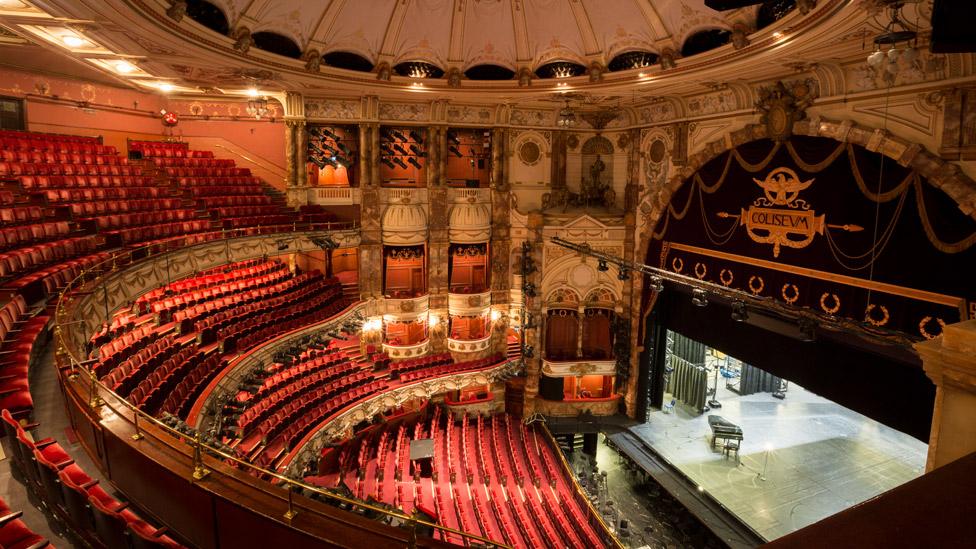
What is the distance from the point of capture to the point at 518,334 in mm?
18328

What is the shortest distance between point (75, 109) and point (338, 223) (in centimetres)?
827

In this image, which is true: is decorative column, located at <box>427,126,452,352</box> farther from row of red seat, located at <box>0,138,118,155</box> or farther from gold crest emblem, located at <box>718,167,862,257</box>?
gold crest emblem, located at <box>718,167,862,257</box>

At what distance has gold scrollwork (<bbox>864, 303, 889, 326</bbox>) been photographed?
28.9ft

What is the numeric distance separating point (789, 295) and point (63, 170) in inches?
631

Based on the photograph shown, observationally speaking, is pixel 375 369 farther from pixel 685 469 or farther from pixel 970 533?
pixel 970 533

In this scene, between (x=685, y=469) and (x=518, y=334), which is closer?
(x=685, y=469)

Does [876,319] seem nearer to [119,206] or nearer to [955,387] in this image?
[955,387]

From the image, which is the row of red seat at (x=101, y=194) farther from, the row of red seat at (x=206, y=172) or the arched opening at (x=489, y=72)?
the arched opening at (x=489, y=72)

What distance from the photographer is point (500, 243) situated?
55.8 ft

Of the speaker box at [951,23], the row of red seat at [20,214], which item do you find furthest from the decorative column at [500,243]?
the speaker box at [951,23]

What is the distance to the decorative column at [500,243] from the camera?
16.6 metres

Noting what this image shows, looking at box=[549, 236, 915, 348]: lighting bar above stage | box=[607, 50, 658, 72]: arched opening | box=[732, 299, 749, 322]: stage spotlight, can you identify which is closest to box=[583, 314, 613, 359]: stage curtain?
box=[549, 236, 915, 348]: lighting bar above stage

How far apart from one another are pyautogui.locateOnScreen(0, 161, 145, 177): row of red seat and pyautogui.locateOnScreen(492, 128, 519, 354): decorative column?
8722mm

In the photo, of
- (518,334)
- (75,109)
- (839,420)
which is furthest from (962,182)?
(75,109)
